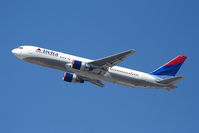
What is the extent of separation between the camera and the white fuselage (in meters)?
52.7

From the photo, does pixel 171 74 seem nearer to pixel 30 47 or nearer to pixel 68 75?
pixel 68 75

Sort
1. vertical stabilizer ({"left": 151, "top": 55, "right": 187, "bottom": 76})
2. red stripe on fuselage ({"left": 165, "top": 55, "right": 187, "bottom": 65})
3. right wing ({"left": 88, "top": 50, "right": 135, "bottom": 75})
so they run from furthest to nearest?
red stripe on fuselage ({"left": 165, "top": 55, "right": 187, "bottom": 65})
vertical stabilizer ({"left": 151, "top": 55, "right": 187, "bottom": 76})
right wing ({"left": 88, "top": 50, "right": 135, "bottom": 75})

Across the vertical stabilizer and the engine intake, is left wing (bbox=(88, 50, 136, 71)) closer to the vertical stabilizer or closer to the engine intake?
the engine intake

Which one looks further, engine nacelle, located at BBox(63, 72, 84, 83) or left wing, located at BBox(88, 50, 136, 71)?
engine nacelle, located at BBox(63, 72, 84, 83)

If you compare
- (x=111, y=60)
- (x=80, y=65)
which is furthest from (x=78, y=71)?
(x=111, y=60)

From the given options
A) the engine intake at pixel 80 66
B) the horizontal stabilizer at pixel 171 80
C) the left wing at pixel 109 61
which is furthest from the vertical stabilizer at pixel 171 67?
the engine intake at pixel 80 66

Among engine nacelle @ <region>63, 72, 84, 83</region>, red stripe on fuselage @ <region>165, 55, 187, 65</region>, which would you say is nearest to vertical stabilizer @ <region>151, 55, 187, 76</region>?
red stripe on fuselage @ <region>165, 55, 187, 65</region>

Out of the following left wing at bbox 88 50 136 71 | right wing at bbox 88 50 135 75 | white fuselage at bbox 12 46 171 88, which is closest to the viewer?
left wing at bbox 88 50 136 71

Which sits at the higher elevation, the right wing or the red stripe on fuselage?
the red stripe on fuselage

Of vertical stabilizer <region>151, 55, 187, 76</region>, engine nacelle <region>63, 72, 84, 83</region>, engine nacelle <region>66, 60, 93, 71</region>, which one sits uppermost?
vertical stabilizer <region>151, 55, 187, 76</region>

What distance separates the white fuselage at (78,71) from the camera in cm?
5266

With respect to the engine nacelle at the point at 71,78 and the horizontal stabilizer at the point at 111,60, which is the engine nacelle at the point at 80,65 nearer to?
the horizontal stabilizer at the point at 111,60

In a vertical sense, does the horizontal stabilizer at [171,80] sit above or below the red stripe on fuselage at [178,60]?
below

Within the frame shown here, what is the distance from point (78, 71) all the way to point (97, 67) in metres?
2.82
